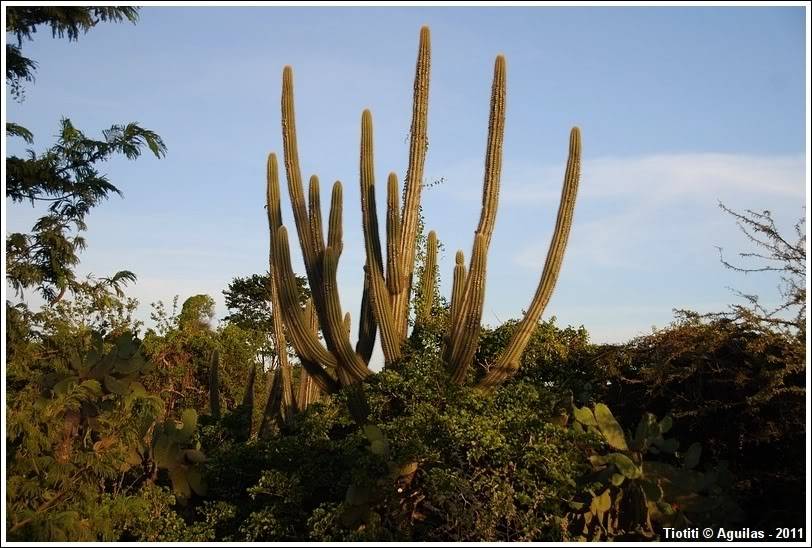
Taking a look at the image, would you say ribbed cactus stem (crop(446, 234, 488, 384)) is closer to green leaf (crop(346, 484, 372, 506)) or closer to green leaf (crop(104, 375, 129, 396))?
green leaf (crop(346, 484, 372, 506))

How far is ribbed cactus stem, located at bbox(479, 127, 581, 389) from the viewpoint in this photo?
29.8ft

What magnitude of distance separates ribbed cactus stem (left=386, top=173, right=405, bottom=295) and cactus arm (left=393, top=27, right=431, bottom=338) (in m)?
0.07

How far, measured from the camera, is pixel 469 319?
8891mm

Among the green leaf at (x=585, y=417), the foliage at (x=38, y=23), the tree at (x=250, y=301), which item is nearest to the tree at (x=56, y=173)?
the foliage at (x=38, y=23)

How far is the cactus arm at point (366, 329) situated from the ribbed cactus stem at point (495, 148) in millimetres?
1651

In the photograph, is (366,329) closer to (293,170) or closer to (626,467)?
(293,170)

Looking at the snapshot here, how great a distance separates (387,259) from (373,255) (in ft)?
0.54

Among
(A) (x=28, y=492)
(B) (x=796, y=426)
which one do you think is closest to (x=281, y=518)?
(A) (x=28, y=492)

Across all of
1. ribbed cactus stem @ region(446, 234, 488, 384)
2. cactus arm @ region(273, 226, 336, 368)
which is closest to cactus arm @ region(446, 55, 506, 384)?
ribbed cactus stem @ region(446, 234, 488, 384)

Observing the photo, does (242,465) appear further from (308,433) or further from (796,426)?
(796,426)

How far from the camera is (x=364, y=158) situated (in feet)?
33.1

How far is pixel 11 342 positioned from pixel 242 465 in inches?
102

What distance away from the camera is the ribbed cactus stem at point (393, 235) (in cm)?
977

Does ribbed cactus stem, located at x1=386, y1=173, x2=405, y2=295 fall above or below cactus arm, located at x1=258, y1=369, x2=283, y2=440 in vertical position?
above
